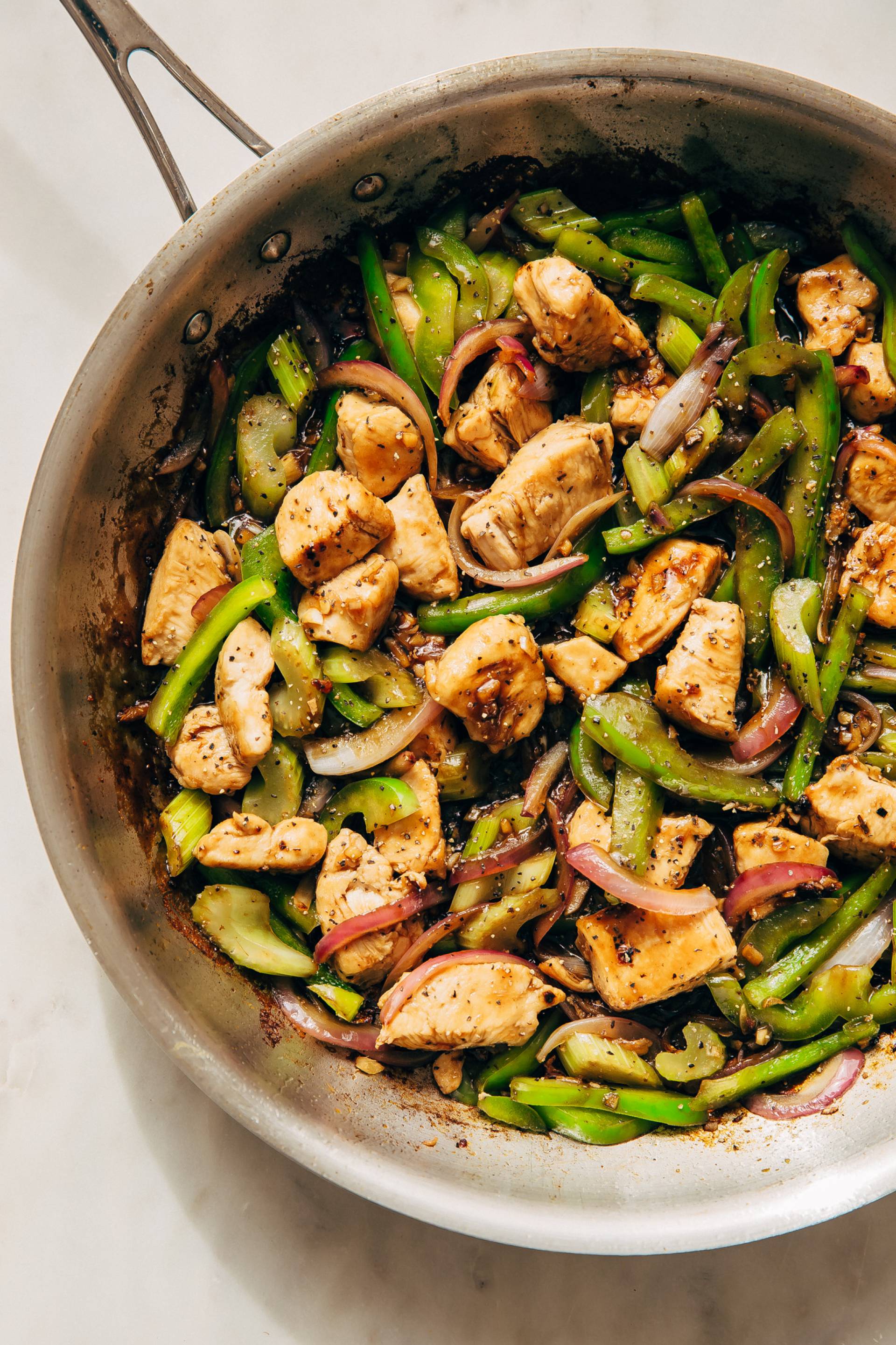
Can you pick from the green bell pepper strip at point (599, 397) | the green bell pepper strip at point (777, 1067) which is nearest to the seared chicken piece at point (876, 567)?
the green bell pepper strip at point (599, 397)

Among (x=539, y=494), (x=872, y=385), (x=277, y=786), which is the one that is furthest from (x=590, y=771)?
(x=872, y=385)

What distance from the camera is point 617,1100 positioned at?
96.3 inches

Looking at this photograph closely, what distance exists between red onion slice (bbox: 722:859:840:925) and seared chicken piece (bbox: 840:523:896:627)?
705 mm

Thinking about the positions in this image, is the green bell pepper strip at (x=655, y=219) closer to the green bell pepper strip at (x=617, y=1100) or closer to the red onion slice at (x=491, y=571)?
the red onion slice at (x=491, y=571)

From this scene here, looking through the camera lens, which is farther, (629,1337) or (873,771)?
(629,1337)

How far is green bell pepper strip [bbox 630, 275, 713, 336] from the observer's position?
101 inches

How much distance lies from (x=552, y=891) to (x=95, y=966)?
58.2 inches

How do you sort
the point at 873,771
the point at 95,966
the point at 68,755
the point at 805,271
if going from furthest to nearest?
the point at 95,966 < the point at 805,271 < the point at 873,771 < the point at 68,755

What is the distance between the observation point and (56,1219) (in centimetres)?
278

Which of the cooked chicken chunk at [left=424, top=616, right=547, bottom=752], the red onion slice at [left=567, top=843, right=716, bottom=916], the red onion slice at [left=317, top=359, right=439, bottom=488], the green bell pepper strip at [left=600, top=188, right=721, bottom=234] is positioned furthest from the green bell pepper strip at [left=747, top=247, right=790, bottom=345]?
the red onion slice at [left=567, top=843, right=716, bottom=916]

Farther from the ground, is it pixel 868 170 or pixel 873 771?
pixel 868 170

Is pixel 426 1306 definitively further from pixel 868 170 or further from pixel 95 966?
pixel 868 170

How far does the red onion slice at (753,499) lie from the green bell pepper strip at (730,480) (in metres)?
0.02

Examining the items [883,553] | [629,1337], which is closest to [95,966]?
[629,1337]
